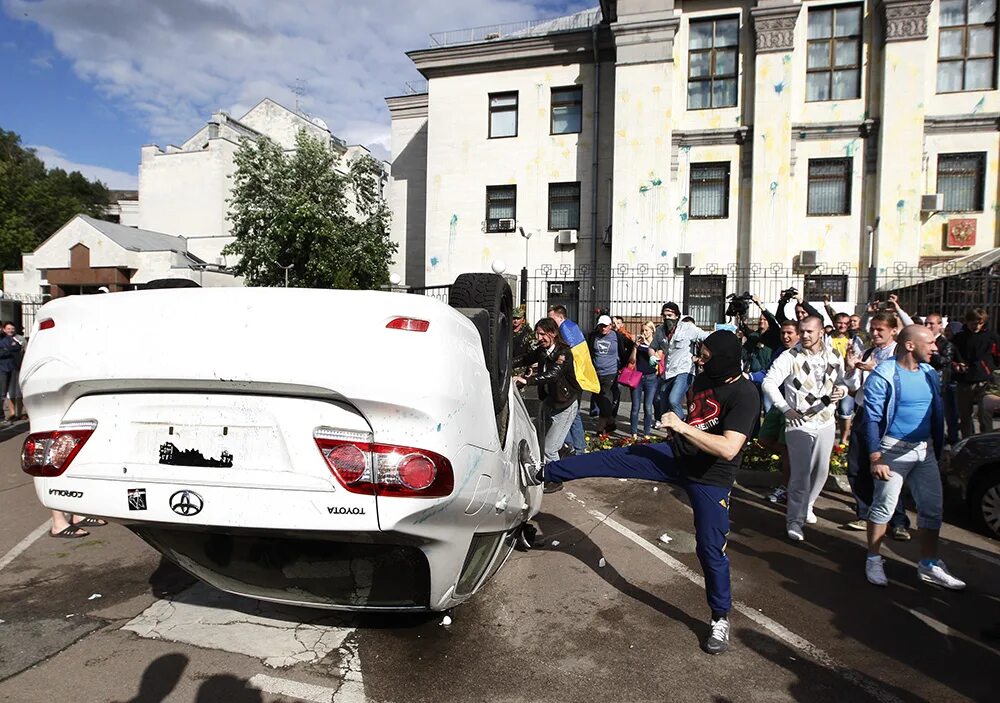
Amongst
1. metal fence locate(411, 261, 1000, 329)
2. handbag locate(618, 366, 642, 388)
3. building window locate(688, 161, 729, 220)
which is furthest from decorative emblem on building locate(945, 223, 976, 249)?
handbag locate(618, 366, 642, 388)

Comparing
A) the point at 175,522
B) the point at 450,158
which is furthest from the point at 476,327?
the point at 450,158

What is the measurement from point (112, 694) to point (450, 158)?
19.8 meters

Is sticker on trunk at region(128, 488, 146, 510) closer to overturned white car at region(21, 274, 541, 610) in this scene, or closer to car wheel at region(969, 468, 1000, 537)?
overturned white car at region(21, 274, 541, 610)

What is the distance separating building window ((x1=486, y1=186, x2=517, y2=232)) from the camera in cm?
2034

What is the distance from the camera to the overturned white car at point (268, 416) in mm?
2193

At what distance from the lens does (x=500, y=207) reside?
2058 cm

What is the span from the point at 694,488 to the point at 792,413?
2.05 metres

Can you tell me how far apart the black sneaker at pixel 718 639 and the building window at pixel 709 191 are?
648 inches

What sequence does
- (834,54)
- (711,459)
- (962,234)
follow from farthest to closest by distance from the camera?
(834,54) < (962,234) < (711,459)

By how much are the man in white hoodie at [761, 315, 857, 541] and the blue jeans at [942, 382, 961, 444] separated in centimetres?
296

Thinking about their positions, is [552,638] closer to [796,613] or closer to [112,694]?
[796,613]

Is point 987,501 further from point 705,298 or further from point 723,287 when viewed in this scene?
point 705,298

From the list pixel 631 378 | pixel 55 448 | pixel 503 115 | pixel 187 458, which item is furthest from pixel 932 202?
pixel 55 448

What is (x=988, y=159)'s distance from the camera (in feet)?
53.9
